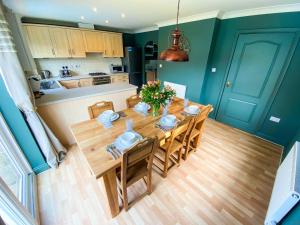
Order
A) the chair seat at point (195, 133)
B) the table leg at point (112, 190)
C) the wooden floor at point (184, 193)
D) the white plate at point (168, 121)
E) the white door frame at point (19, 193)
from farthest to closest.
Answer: the chair seat at point (195, 133) < the white plate at point (168, 121) < the wooden floor at point (184, 193) < the table leg at point (112, 190) < the white door frame at point (19, 193)

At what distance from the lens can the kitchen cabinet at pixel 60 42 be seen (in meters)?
3.54

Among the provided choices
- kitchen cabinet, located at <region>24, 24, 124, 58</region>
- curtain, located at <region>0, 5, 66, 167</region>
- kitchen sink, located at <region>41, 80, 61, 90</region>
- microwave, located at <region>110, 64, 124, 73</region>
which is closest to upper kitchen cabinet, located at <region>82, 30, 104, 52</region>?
kitchen cabinet, located at <region>24, 24, 124, 58</region>

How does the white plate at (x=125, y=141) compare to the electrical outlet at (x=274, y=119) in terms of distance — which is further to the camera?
the electrical outlet at (x=274, y=119)

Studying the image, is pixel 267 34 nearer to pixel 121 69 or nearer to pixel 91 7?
pixel 91 7

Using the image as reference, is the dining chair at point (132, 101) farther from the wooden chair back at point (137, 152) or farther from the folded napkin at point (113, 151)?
the wooden chair back at point (137, 152)

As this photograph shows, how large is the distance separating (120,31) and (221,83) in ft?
13.6

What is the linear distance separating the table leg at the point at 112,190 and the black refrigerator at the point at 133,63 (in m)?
4.41

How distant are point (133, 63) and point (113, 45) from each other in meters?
0.92

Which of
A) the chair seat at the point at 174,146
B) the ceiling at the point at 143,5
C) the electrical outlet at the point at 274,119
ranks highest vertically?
the ceiling at the point at 143,5

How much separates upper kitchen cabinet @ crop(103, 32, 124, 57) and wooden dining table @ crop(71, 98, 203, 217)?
11.5 feet

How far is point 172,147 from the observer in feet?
5.76

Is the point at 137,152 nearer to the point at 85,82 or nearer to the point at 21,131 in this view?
the point at 21,131

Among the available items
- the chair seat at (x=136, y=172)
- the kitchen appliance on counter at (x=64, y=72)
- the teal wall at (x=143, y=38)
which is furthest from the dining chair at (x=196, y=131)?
the kitchen appliance on counter at (x=64, y=72)

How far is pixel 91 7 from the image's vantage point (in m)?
2.51
